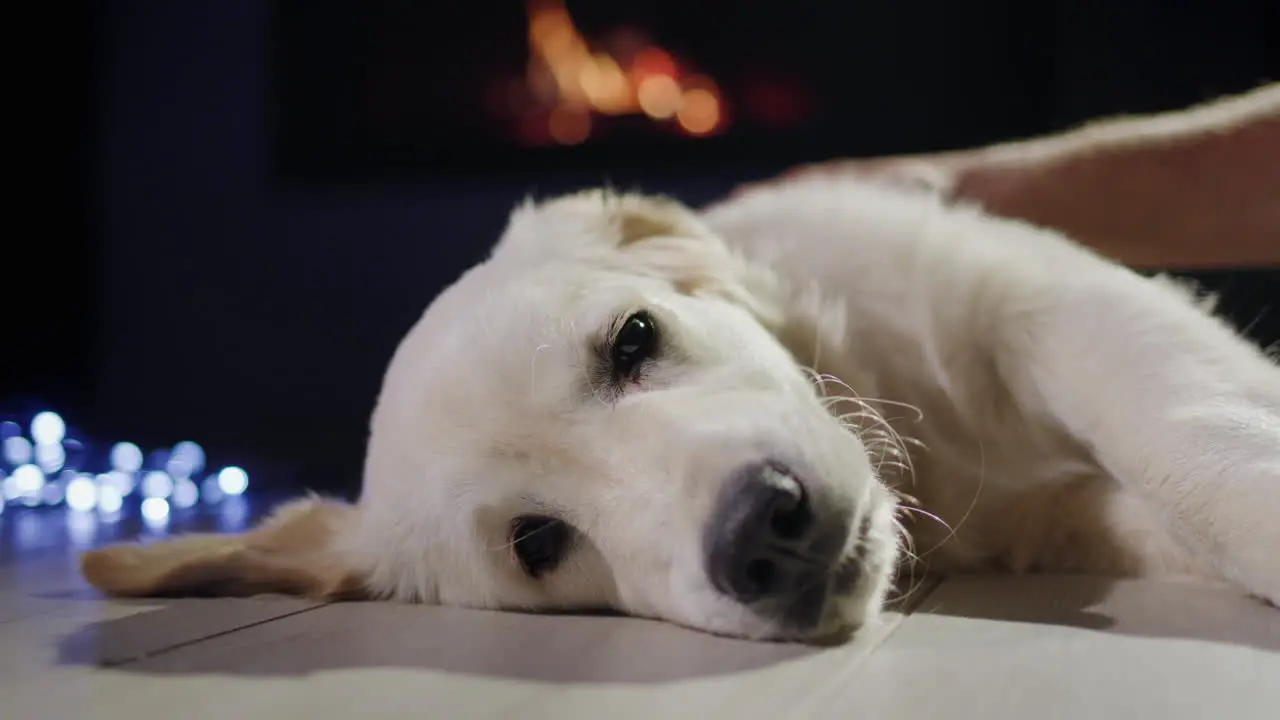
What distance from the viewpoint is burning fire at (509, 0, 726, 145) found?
4059mm

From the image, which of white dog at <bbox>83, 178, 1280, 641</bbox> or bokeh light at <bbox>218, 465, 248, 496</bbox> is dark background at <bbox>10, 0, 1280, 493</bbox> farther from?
white dog at <bbox>83, 178, 1280, 641</bbox>

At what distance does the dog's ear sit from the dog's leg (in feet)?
3.13

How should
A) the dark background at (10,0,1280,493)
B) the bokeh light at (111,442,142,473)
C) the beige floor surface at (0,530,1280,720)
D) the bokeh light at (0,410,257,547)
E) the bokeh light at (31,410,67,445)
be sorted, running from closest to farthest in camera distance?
the beige floor surface at (0,530,1280,720) < the bokeh light at (0,410,257,547) < the bokeh light at (31,410,67,445) < the bokeh light at (111,442,142,473) < the dark background at (10,0,1280,493)

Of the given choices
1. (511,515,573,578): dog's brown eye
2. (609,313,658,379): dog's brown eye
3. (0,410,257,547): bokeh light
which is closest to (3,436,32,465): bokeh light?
(0,410,257,547): bokeh light

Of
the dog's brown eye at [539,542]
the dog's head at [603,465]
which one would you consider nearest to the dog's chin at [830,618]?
the dog's head at [603,465]

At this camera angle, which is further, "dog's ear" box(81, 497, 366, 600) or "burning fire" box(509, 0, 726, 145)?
"burning fire" box(509, 0, 726, 145)

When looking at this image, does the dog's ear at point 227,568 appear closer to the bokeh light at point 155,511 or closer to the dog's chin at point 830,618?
the dog's chin at point 830,618

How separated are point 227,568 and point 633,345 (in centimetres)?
68

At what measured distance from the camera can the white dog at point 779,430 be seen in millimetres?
1062

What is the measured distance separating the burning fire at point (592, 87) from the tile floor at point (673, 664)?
116 inches

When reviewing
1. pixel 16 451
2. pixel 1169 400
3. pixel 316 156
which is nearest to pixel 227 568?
pixel 1169 400

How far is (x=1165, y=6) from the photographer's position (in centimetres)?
346

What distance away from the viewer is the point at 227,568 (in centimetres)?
154

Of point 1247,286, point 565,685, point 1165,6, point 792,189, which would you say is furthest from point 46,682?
point 1165,6
